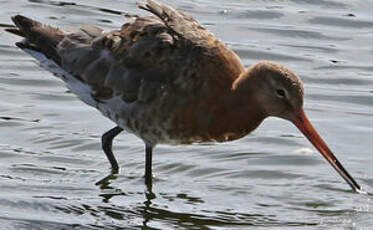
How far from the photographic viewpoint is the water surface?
9.83 meters

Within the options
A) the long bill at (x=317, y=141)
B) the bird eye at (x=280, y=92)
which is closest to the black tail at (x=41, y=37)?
the bird eye at (x=280, y=92)

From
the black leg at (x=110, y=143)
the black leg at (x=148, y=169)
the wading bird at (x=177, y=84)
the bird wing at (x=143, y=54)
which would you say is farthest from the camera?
the black leg at (x=110, y=143)

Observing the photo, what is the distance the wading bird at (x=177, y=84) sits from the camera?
9898mm

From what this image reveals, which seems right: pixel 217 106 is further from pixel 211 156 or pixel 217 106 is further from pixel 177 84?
pixel 211 156

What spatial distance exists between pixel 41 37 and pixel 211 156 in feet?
5.80

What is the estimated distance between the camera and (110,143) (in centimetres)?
1095

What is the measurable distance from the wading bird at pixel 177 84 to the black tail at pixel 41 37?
0.16 metres

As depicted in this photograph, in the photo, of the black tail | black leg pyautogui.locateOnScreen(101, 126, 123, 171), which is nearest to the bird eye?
black leg pyautogui.locateOnScreen(101, 126, 123, 171)

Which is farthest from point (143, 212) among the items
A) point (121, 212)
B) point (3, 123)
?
point (3, 123)

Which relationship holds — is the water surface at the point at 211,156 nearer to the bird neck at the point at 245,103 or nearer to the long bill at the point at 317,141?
the long bill at the point at 317,141

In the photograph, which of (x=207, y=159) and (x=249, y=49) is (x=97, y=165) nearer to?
(x=207, y=159)

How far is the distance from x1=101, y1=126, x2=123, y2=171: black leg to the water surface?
0.11 meters

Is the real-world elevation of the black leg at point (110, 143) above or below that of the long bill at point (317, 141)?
below

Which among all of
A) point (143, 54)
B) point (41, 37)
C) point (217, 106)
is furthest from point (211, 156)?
point (41, 37)
